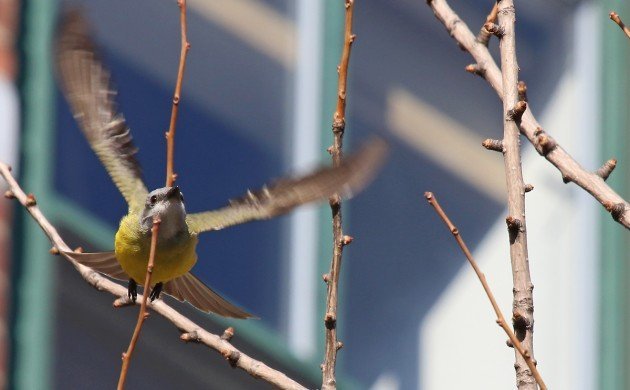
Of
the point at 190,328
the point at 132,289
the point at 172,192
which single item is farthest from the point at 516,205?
the point at 132,289

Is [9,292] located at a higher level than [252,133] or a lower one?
lower

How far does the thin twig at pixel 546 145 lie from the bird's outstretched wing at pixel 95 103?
0.71 m

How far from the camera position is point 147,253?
2.87 metres

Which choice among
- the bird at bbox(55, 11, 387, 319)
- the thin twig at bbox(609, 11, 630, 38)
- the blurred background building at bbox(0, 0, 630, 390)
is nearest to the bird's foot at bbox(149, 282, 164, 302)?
the bird at bbox(55, 11, 387, 319)

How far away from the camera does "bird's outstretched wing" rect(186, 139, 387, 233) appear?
2.18 metres

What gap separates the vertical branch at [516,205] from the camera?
2027 millimetres

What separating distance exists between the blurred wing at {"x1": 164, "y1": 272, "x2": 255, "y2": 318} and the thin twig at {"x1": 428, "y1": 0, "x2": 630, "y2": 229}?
28.2 inches

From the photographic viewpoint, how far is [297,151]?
19.9ft

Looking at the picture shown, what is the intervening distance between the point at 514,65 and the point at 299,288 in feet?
12.6

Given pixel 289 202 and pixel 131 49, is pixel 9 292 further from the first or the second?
pixel 289 202

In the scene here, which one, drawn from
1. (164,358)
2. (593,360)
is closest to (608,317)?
(593,360)

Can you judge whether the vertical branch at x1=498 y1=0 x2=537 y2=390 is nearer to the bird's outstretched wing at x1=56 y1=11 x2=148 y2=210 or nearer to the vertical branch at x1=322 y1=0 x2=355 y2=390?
the vertical branch at x1=322 y1=0 x2=355 y2=390

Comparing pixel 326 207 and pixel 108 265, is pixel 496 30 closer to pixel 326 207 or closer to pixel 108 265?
pixel 108 265

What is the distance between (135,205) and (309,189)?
0.86 metres
